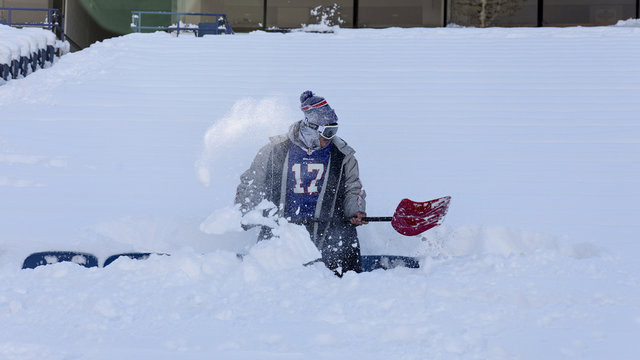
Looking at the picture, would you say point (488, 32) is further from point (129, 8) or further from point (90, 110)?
point (129, 8)

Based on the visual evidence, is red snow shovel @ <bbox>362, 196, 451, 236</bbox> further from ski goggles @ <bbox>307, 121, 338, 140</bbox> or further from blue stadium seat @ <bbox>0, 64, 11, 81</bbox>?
blue stadium seat @ <bbox>0, 64, 11, 81</bbox>

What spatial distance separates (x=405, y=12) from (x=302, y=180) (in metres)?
14.1

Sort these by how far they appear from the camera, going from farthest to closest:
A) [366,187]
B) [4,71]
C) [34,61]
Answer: [34,61]
[4,71]
[366,187]

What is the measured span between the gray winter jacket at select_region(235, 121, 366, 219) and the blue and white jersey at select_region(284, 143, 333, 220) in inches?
1.5

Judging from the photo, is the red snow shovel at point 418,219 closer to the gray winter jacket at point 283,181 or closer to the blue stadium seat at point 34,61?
the gray winter jacket at point 283,181

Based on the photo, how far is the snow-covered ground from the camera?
9.79 feet

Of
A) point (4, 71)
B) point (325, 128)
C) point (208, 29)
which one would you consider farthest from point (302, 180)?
point (208, 29)

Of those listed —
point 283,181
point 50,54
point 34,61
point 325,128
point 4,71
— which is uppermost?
point 50,54

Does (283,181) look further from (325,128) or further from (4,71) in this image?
(4,71)

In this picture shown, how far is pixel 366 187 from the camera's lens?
630 centimetres

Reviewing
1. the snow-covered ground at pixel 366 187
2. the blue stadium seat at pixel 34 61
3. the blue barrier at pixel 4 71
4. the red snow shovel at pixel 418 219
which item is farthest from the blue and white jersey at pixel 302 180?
the blue stadium seat at pixel 34 61

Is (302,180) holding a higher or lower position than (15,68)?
lower

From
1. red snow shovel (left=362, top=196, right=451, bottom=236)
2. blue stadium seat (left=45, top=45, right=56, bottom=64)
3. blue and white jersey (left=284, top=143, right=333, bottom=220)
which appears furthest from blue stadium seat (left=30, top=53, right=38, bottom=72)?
red snow shovel (left=362, top=196, right=451, bottom=236)

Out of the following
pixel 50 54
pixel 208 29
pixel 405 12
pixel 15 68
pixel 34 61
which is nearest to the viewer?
pixel 15 68
